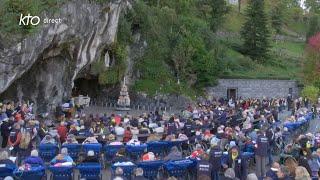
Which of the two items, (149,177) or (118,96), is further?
(118,96)

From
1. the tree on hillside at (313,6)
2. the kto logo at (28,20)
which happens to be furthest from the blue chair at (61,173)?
the tree on hillside at (313,6)

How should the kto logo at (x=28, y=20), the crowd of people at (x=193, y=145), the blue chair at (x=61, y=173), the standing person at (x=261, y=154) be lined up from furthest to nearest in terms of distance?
the kto logo at (x=28, y=20) < the standing person at (x=261, y=154) < the crowd of people at (x=193, y=145) < the blue chair at (x=61, y=173)

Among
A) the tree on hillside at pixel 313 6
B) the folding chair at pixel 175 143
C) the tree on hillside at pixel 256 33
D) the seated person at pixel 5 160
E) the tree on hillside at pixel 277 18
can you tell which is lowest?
the folding chair at pixel 175 143

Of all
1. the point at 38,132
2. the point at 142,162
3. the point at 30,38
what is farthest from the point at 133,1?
the point at 142,162

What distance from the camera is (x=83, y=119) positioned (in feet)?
73.4

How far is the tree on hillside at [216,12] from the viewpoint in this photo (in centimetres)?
5931

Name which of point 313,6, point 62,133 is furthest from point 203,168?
point 313,6

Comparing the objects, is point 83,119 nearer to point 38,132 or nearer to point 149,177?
point 38,132

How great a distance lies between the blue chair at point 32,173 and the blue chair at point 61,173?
0.39 metres

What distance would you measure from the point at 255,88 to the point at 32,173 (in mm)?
41463

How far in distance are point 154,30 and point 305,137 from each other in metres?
30.9

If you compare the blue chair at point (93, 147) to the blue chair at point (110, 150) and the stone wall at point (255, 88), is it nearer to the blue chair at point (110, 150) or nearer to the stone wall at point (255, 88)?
the blue chair at point (110, 150)

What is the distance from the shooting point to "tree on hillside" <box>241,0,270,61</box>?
5569cm

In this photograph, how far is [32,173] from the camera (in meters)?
12.0
